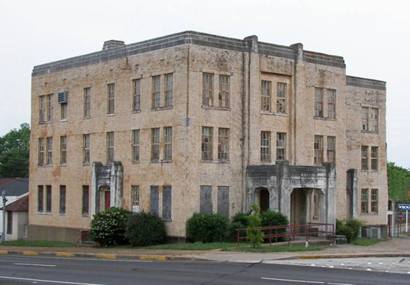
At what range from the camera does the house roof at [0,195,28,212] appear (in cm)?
5369

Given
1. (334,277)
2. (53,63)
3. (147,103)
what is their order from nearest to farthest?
(334,277) < (147,103) < (53,63)

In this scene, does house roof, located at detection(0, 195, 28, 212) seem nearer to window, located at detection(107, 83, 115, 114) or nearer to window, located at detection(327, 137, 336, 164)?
window, located at detection(107, 83, 115, 114)

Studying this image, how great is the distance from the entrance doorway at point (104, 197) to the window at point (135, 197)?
2320 mm

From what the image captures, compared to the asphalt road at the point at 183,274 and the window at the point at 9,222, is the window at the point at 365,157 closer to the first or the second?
the window at the point at 9,222

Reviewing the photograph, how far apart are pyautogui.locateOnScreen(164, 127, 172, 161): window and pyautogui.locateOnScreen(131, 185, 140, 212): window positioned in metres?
2.91

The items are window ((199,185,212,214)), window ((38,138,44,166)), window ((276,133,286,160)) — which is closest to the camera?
window ((199,185,212,214))

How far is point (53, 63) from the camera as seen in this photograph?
160 ft

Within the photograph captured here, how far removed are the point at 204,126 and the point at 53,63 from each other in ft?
46.2

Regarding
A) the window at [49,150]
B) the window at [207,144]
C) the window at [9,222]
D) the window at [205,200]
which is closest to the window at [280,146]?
the window at [207,144]

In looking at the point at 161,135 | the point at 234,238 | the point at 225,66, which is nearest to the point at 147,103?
the point at 161,135

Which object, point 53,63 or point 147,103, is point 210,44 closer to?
point 147,103

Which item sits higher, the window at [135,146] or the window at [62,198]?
the window at [135,146]

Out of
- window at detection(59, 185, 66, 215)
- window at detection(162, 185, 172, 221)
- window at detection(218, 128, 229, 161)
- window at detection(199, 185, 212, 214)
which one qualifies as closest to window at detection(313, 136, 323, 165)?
window at detection(218, 128, 229, 161)

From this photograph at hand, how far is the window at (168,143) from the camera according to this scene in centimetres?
3966
